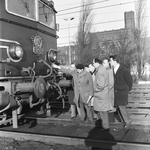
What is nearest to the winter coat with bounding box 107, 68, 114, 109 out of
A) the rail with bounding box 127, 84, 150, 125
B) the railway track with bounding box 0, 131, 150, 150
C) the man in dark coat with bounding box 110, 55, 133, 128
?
the man in dark coat with bounding box 110, 55, 133, 128

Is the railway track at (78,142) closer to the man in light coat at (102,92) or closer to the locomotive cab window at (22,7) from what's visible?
the man in light coat at (102,92)

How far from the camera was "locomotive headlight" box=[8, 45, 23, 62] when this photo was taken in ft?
14.8

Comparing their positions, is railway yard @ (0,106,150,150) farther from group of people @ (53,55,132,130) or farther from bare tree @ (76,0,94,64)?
bare tree @ (76,0,94,64)

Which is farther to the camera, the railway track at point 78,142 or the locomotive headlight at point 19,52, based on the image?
the locomotive headlight at point 19,52

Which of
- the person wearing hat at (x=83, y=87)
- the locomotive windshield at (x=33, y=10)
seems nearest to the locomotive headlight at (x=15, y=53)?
the locomotive windshield at (x=33, y=10)

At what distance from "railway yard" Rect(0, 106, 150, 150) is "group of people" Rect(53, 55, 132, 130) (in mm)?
240

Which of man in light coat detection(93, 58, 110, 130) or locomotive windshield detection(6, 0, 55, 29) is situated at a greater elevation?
locomotive windshield detection(6, 0, 55, 29)

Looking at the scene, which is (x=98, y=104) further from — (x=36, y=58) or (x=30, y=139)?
(x=36, y=58)

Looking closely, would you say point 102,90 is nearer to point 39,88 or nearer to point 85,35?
point 39,88

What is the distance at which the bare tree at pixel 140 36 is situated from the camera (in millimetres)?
17578

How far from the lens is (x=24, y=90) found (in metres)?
4.43

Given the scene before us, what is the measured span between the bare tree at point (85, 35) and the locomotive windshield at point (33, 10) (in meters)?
11.2

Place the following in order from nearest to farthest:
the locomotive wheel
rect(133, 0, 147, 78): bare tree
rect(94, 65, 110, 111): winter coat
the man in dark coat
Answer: the locomotive wheel → rect(94, 65, 110, 111): winter coat → the man in dark coat → rect(133, 0, 147, 78): bare tree

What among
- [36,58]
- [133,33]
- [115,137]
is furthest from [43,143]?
[133,33]
